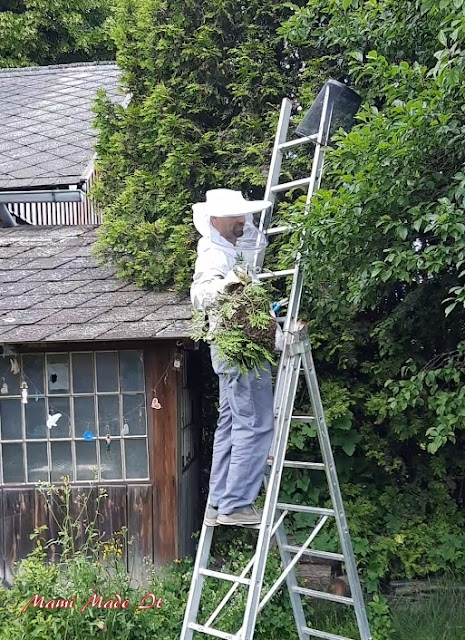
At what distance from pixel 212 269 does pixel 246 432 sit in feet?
2.77

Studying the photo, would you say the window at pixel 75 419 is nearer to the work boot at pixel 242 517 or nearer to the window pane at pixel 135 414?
the window pane at pixel 135 414

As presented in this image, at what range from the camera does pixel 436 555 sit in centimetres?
544

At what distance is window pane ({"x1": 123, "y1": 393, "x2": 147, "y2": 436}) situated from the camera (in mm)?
5566

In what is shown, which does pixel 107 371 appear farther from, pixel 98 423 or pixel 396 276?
pixel 396 276

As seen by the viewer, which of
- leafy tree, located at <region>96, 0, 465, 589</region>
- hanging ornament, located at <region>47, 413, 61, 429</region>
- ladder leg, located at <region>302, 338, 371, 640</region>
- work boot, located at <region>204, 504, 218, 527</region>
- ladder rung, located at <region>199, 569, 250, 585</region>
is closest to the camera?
ladder rung, located at <region>199, 569, 250, 585</region>

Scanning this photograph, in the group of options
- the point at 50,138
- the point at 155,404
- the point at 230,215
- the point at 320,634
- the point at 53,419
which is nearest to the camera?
the point at 230,215

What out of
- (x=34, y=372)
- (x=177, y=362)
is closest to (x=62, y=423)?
(x=34, y=372)

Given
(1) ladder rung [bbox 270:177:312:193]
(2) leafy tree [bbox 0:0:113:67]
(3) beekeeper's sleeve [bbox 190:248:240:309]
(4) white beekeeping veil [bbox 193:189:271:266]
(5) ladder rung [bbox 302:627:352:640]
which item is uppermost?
(2) leafy tree [bbox 0:0:113:67]

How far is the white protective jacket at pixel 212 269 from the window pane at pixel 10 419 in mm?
2264

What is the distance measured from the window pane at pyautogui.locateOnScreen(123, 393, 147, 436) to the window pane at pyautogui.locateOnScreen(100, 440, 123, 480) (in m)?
0.15

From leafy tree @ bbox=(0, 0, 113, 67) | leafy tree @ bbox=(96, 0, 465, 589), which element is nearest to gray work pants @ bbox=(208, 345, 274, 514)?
leafy tree @ bbox=(96, 0, 465, 589)

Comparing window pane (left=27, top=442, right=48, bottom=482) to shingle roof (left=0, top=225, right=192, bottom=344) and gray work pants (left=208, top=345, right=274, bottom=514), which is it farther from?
gray work pants (left=208, top=345, right=274, bottom=514)

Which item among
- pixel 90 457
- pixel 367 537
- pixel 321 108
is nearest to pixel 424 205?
pixel 321 108

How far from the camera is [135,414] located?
18.3ft
